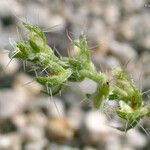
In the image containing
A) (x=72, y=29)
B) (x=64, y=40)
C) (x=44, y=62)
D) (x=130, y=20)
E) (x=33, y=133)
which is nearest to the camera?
(x=44, y=62)

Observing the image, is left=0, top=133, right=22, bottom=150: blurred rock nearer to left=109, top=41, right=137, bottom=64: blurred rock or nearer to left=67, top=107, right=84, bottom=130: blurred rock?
left=67, top=107, right=84, bottom=130: blurred rock

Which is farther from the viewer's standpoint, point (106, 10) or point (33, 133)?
point (106, 10)

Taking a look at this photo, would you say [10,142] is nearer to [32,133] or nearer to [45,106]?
[32,133]

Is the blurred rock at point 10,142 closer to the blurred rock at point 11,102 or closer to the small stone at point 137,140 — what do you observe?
the blurred rock at point 11,102

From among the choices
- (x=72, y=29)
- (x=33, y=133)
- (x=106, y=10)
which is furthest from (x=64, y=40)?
(x=106, y=10)

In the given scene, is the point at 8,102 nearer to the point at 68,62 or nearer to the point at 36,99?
the point at 36,99

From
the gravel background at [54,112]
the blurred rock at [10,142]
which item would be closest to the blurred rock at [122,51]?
the gravel background at [54,112]

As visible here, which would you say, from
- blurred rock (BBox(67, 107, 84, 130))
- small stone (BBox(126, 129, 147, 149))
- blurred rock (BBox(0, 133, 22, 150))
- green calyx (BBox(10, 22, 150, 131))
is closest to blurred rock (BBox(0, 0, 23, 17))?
blurred rock (BBox(67, 107, 84, 130))

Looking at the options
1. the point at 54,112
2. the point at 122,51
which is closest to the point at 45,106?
the point at 54,112
